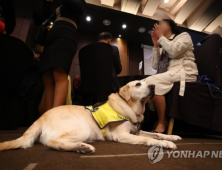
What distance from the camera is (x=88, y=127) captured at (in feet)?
3.34

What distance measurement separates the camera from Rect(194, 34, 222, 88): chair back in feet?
5.42

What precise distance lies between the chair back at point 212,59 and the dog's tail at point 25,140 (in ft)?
6.36

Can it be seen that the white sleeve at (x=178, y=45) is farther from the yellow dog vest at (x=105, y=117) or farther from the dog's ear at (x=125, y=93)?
the yellow dog vest at (x=105, y=117)

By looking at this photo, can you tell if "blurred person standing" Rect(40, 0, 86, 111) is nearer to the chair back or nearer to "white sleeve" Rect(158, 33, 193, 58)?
"white sleeve" Rect(158, 33, 193, 58)

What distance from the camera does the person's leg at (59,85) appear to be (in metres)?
1.38

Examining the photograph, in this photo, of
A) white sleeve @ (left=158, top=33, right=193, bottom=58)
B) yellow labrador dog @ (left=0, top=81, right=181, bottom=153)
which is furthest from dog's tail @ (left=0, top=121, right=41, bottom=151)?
white sleeve @ (left=158, top=33, right=193, bottom=58)

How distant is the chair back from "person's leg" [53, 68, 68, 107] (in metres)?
1.77

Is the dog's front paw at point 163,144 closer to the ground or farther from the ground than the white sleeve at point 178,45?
closer to the ground

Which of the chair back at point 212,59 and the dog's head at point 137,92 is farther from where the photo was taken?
the chair back at point 212,59

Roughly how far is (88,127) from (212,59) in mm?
1719

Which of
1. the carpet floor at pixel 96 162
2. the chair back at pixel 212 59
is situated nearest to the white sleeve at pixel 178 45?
the chair back at pixel 212 59

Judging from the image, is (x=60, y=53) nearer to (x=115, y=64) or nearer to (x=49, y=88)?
(x=49, y=88)

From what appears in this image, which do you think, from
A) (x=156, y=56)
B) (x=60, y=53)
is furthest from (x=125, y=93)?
(x=156, y=56)

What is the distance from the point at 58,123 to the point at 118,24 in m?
4.22
